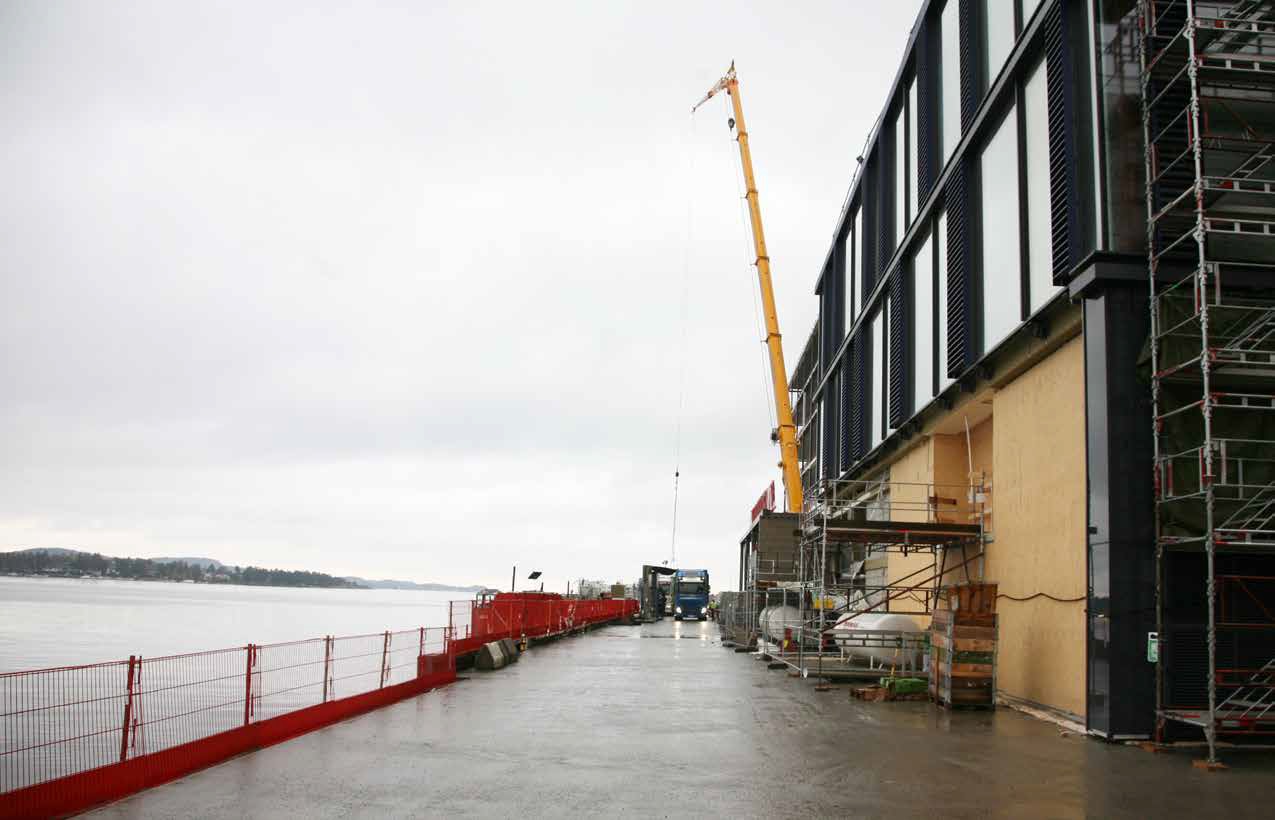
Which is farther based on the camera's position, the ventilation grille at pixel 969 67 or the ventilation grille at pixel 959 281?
the ventilation grille at pixel 969 67

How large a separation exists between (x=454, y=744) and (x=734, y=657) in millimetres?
21692

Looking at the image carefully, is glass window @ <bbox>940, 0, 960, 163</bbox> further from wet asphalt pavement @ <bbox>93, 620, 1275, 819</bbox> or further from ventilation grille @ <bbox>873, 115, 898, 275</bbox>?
wet asphalt pavement @ <bbox>93, 620, 1275, 819</bbox>

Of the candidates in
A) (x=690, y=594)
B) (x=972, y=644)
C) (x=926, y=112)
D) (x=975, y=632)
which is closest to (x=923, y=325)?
(x=926, y=112)

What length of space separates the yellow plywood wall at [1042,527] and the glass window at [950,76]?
744 centimetres

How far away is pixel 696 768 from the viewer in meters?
12.5

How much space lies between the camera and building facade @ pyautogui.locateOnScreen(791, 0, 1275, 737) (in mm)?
15852

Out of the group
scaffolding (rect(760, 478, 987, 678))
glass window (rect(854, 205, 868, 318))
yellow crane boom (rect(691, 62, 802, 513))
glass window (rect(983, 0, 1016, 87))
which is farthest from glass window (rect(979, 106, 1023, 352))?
yellow crane boom (rect(691, 62, 802, 513))

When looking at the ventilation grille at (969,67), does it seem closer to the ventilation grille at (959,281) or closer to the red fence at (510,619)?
the ventilation grille at (959,281)

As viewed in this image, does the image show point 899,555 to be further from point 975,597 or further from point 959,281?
point 975,597

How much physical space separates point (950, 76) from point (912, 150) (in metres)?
4.04

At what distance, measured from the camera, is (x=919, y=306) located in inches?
1113

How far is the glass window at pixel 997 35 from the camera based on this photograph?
2145 centimetres

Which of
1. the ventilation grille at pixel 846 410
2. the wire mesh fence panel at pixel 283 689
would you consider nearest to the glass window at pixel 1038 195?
the wire mesh fence panel at pixel 283 689

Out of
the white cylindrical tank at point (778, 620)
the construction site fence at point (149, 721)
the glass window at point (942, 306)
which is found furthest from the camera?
the white cylindrical tank at point (778, 620)
